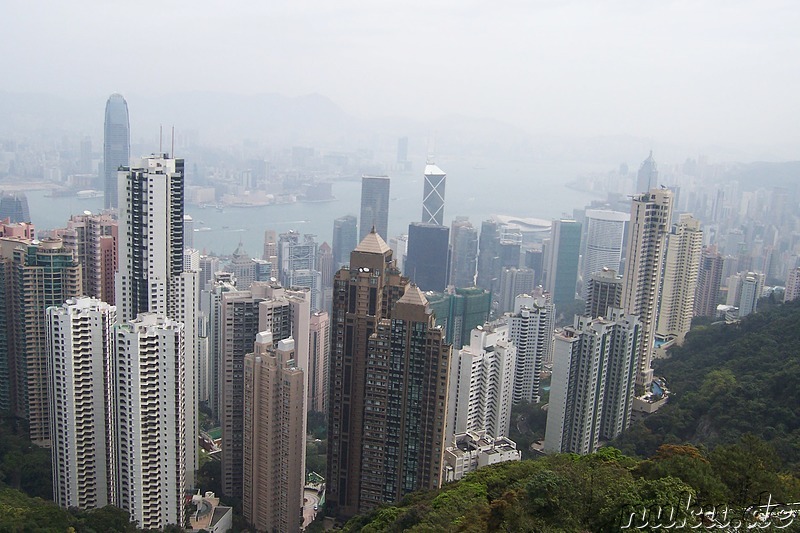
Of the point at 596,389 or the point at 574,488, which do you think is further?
the point at 596,389

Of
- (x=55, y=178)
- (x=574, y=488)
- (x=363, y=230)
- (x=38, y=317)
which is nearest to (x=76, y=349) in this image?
(x=38, y=317)

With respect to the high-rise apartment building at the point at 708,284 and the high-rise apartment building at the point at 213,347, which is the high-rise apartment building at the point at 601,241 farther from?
the high-rise apartment building at the point at 213,347

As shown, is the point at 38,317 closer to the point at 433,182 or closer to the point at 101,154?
the point at 101,154

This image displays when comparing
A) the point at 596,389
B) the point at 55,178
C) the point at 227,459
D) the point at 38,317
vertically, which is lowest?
the point at 227,459

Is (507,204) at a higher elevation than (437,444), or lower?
higher

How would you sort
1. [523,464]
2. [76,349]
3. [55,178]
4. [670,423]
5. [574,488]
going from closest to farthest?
[574,488] → [523,464] → [76,349] → [670,423] → [55,178]

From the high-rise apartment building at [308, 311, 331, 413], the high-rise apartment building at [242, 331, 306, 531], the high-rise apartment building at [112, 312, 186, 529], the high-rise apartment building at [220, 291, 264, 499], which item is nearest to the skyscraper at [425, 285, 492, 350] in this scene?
the high-rise apartment building at [308, 311, 331, 413]

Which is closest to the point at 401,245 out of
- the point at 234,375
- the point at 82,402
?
the point at 234,375
